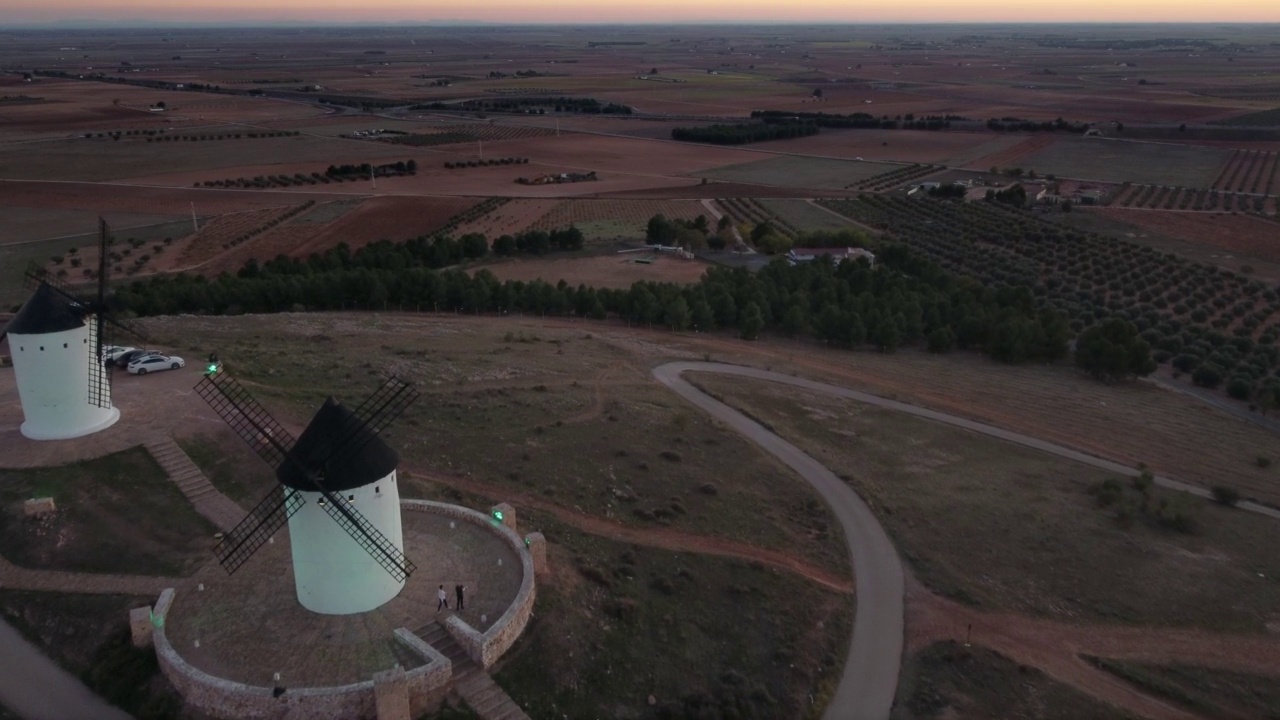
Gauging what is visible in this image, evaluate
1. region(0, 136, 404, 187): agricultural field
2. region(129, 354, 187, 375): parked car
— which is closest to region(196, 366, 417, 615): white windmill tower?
region(129, 354, 187, 375): parked car

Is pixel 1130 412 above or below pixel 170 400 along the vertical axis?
below

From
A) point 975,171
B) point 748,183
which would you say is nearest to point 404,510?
point 748,183

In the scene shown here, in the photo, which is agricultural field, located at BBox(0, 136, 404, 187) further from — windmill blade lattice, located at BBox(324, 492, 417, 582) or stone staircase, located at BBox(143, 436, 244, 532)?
windmill blade lattice, located at BBox(324, 492, 417, 582)

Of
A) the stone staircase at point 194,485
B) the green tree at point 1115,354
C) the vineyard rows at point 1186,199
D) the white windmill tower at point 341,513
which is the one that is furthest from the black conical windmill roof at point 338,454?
the vineyard rows at point 1186,199

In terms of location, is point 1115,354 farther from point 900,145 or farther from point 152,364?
point 900,145

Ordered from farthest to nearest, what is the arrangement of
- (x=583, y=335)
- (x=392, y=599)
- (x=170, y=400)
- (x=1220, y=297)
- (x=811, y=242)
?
(x=811, y=242)
(x=1220, y=297)
(x=583, y=335)
(x=170, y=400)
(x=392, y=599)

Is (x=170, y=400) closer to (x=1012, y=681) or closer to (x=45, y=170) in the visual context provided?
(x=1012, y=681)
